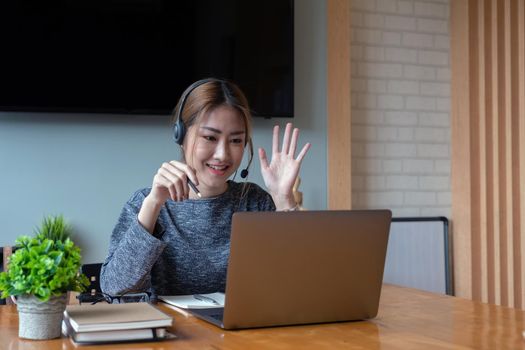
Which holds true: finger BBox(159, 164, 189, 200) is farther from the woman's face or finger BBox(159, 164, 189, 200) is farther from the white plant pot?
the white plant pot

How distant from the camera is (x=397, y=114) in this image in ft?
14.1

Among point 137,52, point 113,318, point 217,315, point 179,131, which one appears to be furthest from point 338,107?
point 113,318

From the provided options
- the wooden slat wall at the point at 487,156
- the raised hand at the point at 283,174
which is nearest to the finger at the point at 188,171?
the raised hand at the point at 283,174

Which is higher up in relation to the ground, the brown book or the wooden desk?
the brown book

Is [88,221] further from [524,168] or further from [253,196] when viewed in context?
[524,168]

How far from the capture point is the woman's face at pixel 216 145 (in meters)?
2.11

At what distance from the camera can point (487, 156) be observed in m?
4.36

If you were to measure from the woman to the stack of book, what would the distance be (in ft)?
1.43

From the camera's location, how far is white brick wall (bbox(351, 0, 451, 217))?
166 inches

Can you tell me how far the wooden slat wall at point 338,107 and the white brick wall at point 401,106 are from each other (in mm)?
159

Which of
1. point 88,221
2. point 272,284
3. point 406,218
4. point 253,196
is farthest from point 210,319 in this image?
point 406,218

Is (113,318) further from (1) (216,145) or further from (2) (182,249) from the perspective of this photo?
(1) (216,145)

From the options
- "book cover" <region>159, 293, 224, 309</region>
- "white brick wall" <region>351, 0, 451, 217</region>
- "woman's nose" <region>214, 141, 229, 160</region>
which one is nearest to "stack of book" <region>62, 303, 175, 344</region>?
"book cover" <region>159, 293, 224, 309</region>

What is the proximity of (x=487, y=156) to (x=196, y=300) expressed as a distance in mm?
2950
